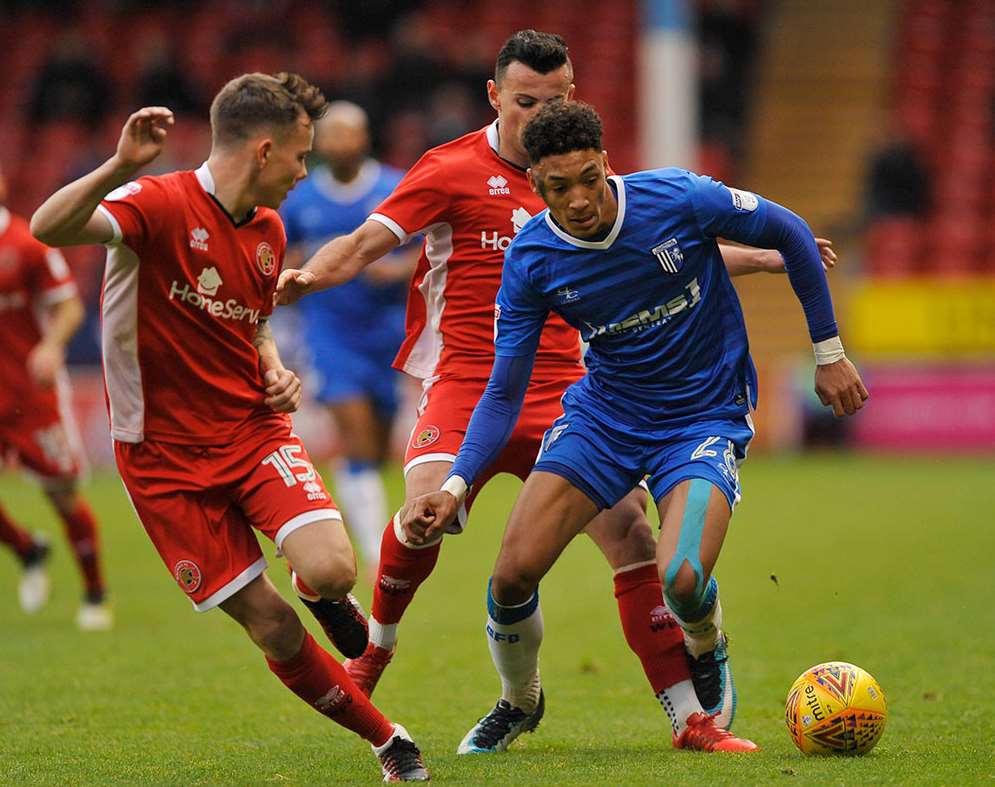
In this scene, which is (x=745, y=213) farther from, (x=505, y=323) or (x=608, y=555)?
(x=608, y=555)

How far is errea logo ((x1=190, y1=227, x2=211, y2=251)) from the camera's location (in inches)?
210

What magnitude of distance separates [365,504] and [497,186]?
437cm

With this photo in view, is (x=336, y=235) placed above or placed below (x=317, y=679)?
above

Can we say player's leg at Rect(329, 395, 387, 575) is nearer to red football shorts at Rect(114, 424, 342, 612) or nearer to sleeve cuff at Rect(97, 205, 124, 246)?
red football shorts at Rect(114, 424, 342, 612)

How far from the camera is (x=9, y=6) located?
25891mm

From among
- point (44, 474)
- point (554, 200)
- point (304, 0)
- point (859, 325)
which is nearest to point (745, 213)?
point (554, 200)

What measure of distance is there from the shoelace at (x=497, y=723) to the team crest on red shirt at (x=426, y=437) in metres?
1.00

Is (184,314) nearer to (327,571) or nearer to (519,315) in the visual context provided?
(327,571)

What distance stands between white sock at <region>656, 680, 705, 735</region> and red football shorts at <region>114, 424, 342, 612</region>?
1353 millimetres

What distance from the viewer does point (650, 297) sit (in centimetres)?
545

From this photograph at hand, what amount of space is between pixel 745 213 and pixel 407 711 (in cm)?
257

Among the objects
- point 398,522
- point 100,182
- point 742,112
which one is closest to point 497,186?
point 398,522

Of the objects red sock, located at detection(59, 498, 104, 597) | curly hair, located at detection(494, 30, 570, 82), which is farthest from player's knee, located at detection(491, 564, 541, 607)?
red sock, located at detection(59, 498, 104, 597)

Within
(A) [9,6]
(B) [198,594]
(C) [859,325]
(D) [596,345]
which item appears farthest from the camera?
(A) [9,6]
